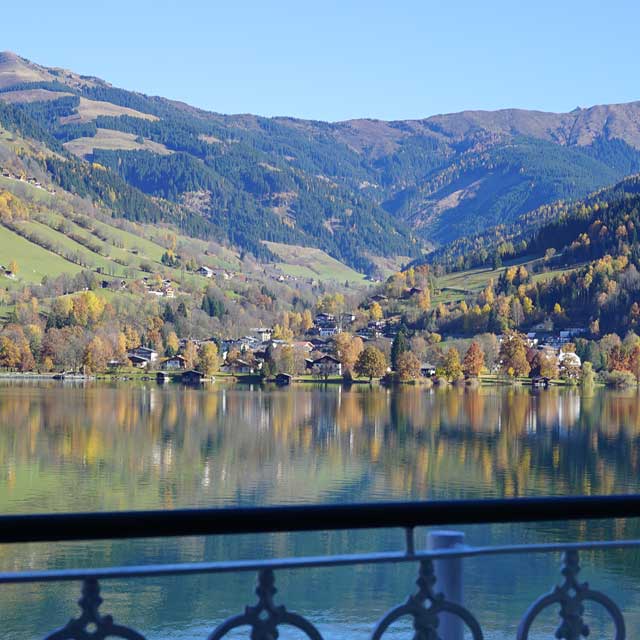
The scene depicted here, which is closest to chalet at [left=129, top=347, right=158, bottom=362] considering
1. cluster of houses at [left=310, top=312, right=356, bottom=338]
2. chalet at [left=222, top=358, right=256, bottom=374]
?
chalet at [left=222, top=358, right=256, bottom=374]

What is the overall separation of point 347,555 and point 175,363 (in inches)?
2977

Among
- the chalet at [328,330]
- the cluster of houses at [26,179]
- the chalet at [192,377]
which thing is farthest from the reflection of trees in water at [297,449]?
the cluster of houses at [26,179]

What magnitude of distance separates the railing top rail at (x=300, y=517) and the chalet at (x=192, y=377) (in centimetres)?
6877

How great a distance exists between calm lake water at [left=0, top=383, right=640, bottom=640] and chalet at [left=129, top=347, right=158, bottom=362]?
70.5ft

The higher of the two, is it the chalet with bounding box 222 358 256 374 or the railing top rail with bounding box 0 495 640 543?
the railing top rail with bounding box 0 495 640 543

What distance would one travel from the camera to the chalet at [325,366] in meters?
74.5

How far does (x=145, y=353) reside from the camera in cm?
7869

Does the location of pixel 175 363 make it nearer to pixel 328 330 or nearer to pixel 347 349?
pixel 347 349

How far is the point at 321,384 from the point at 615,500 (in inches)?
2579

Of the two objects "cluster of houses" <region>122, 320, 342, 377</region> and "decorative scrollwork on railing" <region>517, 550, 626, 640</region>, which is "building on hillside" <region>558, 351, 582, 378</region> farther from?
"decorative scrollwork on railing" <region>517, 550, 626, 640</region>

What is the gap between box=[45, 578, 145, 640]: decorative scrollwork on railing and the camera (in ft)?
6.11

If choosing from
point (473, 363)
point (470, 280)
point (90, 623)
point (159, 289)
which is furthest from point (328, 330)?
point (90, 623)

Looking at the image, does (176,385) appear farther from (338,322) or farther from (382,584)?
(382,584)

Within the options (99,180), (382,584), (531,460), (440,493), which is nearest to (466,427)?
(531,460)
